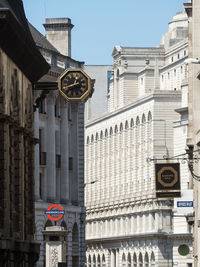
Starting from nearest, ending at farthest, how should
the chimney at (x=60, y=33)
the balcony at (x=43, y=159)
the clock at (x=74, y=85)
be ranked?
the clock at (x=74, y=85) → the balcony at (x=43, y=159) → the chimney at (x=60, y=33)

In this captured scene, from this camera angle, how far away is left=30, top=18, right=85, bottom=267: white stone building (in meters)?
92.1

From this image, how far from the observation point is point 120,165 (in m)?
187

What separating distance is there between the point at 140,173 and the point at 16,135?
135m

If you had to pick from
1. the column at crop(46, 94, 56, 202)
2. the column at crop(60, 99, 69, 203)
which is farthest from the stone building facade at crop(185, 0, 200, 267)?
the column at crop(60, 99, 69, 203)

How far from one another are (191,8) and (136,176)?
108m

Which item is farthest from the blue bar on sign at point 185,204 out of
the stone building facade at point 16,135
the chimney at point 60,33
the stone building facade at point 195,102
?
the chimney at point 60,33

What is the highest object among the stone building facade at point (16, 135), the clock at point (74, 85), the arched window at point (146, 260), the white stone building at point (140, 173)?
the white stone building at point (140, 173)

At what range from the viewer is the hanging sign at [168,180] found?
59375 mm

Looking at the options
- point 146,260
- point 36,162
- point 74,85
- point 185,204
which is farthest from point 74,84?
point 146,260

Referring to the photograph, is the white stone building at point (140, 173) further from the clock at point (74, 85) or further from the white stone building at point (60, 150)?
the clock at point (74, 85)

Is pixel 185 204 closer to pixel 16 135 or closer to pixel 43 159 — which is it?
pixel 16 135

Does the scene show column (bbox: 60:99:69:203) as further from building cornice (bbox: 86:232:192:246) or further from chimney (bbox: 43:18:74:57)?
building cornice (bbox: 86:232:192:246)

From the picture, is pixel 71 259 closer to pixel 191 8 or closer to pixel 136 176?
pixel 191 8

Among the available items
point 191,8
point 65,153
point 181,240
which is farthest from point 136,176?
point 191,8
